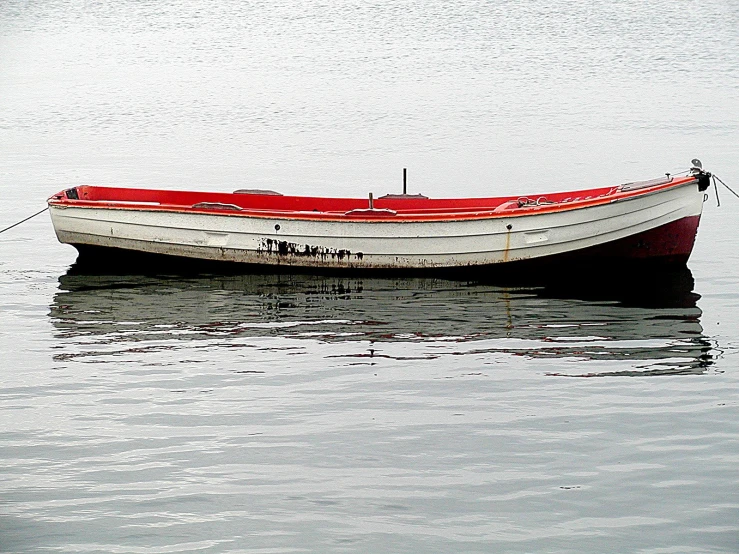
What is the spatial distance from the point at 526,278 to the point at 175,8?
59.9 meters

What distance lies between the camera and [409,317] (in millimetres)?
13648

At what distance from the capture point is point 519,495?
8.18 metres

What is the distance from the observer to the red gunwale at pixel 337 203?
14.8 meters

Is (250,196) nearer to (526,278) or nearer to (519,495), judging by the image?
(526,278)

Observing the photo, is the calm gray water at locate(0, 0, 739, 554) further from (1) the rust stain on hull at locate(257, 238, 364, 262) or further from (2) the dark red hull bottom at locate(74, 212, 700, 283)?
(1) the rust stain on hull at locate(257, 238, 364, 262)

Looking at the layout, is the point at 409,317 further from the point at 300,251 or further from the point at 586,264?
the point at 586,264

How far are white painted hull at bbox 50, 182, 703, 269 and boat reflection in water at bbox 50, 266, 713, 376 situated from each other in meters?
0.36

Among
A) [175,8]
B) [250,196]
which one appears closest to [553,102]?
[250,196]

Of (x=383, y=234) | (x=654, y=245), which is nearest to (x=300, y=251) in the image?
(x=383, y=234)

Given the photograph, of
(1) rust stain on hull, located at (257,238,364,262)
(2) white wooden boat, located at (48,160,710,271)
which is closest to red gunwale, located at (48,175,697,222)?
(2) white wooden boat, located at (48,160,710,271)

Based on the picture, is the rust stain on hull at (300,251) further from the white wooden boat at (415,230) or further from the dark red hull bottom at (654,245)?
the dark red hull bottom at (654,245)

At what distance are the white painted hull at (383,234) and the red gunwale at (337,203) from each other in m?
0.06

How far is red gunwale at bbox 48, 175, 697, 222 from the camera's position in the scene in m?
14.8

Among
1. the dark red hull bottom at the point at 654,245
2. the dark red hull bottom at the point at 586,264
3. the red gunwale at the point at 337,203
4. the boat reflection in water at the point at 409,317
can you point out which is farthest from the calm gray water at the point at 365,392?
the red gunwale at the point at 337,203
